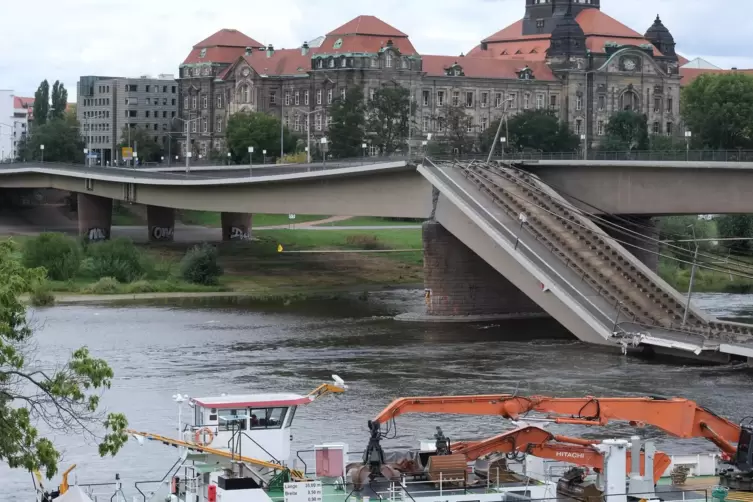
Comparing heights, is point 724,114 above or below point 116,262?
above

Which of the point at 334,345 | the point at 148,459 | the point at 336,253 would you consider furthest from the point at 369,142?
the point at 148,459

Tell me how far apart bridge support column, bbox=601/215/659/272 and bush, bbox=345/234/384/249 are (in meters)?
38.7

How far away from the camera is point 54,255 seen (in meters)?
105

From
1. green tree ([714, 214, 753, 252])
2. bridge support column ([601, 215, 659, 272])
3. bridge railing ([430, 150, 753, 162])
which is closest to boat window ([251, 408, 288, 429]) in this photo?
bridge railing ([430, 150, 753, 162])

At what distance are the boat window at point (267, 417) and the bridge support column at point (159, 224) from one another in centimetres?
9879

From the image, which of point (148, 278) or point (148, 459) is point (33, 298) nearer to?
point (148, 278)

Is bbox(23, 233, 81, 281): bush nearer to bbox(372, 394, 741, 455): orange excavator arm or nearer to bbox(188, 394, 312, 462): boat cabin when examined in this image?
bbox(188, 394, 312, 462): boat cabin

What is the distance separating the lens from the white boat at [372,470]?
31.6 metres

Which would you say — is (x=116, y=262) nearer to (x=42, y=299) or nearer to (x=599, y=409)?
(x=42, y=299)

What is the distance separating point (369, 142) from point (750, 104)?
44.8 m

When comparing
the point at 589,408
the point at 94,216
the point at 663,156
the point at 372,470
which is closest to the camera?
the point at 372,470

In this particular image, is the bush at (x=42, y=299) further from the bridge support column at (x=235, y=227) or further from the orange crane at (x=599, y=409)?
the orange crane at (x=599, y=409)

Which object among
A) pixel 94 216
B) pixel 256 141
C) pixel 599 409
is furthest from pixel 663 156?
pixel 256 141

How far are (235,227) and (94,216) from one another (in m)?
11.7
